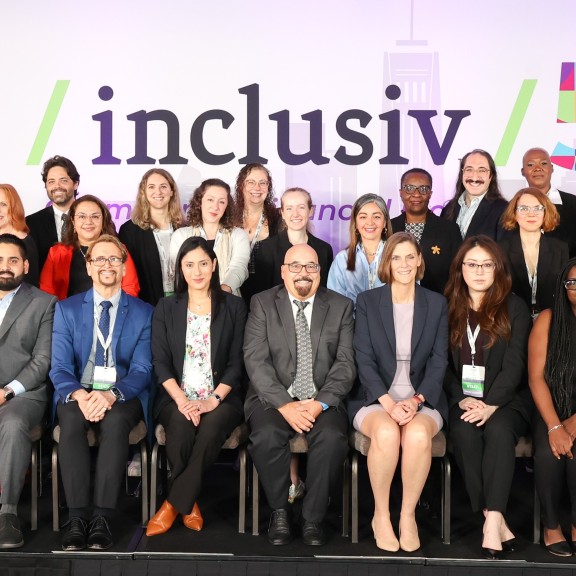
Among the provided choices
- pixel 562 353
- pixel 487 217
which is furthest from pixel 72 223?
pixel 562 353

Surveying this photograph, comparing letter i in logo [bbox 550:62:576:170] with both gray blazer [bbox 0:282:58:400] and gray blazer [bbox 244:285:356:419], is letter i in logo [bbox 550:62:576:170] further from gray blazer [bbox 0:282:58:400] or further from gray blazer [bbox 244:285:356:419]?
gray blazer [bbox 0:282:58:400]

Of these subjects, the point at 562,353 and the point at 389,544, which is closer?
the point at 389,544

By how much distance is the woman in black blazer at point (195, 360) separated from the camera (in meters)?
3.97

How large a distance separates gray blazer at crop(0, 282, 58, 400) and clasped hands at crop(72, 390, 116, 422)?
316 mm

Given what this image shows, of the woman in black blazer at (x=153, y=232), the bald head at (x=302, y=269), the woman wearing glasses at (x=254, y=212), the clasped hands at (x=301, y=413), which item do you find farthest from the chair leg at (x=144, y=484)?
the woman wearing glasses at (x=254, y=212)

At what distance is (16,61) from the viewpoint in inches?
231

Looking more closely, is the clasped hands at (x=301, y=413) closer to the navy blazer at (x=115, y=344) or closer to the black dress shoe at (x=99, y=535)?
the navy blazer at (x=115, y=344)

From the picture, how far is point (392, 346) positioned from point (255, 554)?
1161 mm

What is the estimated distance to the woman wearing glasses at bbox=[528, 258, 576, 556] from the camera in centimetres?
380

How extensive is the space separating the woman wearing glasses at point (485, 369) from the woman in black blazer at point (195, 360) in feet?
3.50

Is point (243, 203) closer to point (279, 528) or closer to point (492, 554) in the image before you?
point (279, 528)

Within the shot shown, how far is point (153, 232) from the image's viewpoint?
5016mm

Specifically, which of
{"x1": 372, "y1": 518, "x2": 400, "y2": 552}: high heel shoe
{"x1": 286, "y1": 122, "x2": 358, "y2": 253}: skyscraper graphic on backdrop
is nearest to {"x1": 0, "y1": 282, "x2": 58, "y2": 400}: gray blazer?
{"x1": 372, "y1": 518, "x2": 400, "y2": 552}: high heel shoe

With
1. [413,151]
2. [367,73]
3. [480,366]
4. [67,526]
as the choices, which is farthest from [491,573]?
[367,73]
